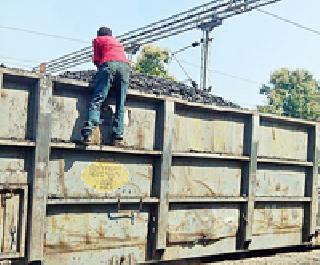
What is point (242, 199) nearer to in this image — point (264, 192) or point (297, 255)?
point (264, 192)

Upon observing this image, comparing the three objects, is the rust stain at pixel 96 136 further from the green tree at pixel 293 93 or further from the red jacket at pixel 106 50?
the green tree at pixel 293 93

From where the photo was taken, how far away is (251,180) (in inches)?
195

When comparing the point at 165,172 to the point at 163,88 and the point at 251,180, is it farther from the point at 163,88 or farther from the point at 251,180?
the point at 163,88

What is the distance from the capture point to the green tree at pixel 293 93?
191 feet

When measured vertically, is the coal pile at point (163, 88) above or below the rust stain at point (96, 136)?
above

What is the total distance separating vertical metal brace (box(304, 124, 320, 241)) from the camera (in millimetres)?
5637

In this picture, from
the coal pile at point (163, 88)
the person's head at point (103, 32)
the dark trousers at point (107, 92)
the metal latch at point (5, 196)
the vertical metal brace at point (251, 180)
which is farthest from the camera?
the coal pile at point (163, 88)

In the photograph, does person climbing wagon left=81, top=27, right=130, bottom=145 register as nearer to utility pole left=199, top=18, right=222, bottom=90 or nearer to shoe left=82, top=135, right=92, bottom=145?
shoe left=82, top=135, right=92, bottom=145

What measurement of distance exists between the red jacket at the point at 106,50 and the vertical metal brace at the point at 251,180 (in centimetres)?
175

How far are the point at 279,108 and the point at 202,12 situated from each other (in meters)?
36.4

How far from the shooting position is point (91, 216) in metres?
3.81

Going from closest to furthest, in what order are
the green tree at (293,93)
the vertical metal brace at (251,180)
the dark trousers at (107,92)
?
the dark trousers at (107,92), the vertical metal brace at (251,180), the green tree at (293,93)

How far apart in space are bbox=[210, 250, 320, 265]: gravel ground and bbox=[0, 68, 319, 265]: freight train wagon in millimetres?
147

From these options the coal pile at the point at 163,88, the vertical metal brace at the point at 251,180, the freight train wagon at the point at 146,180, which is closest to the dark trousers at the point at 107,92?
the freight train wagon at the point at 146,180
